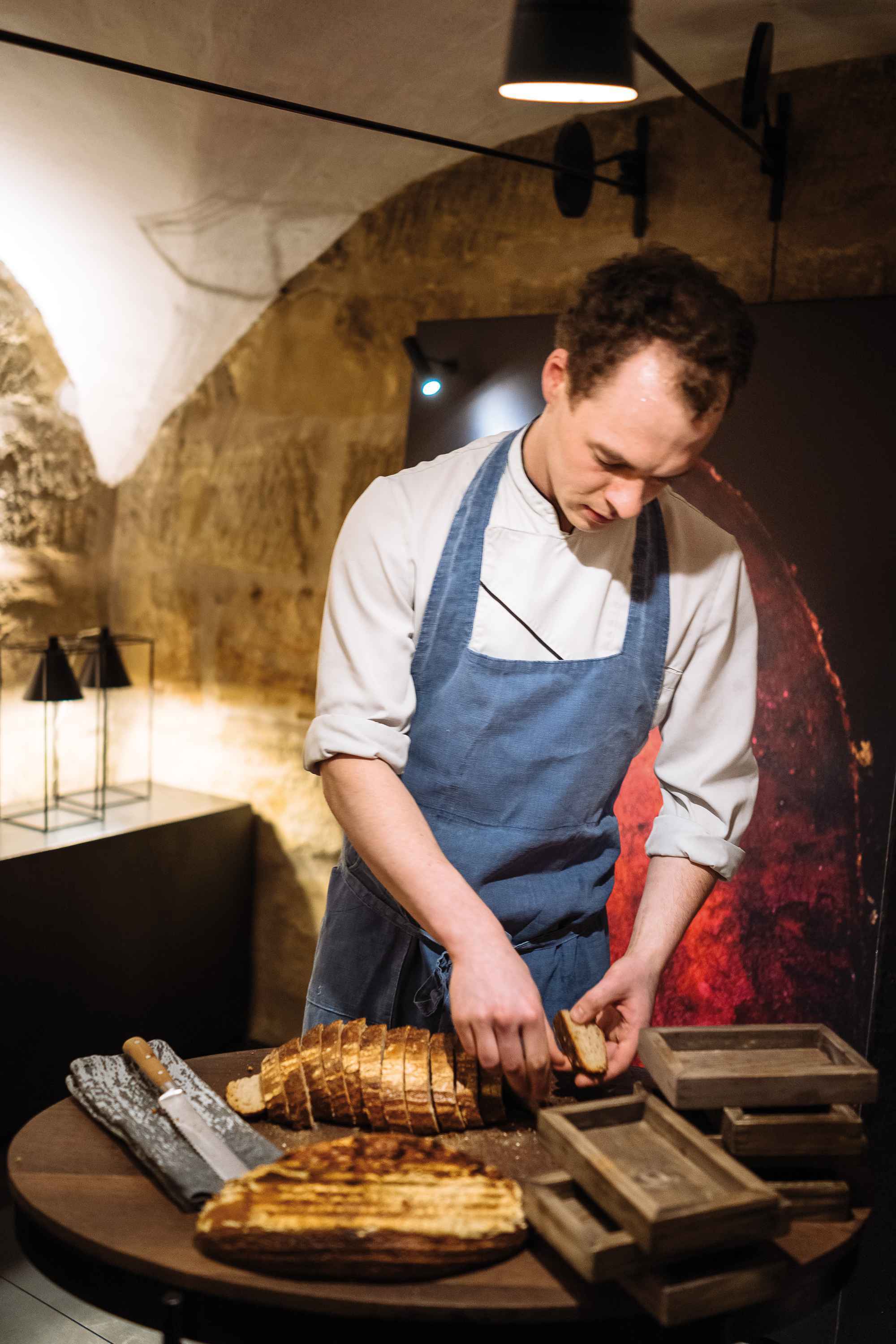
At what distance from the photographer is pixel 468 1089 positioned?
1.35 m

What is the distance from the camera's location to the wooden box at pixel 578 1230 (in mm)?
1000

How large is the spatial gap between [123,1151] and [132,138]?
2.32 meters

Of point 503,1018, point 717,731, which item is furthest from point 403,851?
point 717,731

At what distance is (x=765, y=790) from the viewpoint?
8.17 ft

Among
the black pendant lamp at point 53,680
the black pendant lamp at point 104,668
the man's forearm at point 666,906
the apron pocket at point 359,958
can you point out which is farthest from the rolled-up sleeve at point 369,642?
the black pendant lamp at point 104,668

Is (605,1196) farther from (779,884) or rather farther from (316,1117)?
(779,884)

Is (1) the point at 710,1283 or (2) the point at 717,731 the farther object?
(2) the point at 717,731

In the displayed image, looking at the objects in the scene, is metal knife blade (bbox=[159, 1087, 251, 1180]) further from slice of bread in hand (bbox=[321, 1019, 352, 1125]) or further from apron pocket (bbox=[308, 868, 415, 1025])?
apron pocket (bbox=[308, 868, 415, 1025])

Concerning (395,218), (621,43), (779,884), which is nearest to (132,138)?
(395,218)

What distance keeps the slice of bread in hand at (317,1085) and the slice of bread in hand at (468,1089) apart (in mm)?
151

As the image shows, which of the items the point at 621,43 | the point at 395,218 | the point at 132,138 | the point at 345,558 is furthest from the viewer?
the point at 395,218

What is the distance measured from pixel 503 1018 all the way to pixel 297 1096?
0.26 meters

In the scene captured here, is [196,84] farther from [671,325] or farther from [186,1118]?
[186,1118]

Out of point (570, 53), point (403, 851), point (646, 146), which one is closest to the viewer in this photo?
point (403, 851)
